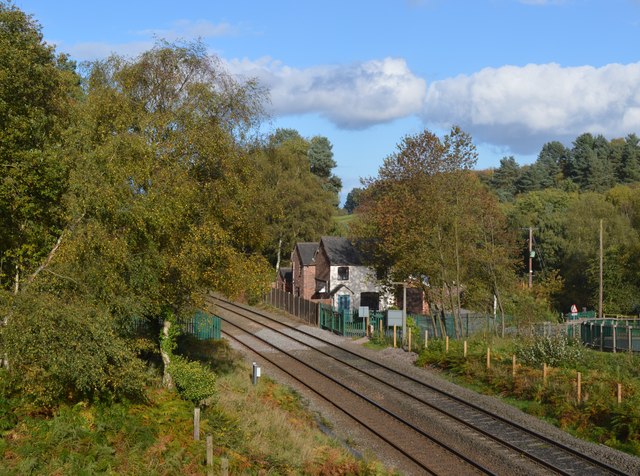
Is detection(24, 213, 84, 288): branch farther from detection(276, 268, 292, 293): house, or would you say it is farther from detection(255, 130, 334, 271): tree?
detection(276, 268, 292, 293): house

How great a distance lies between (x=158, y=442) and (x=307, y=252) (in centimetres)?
4580

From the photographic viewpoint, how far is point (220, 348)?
3384cm

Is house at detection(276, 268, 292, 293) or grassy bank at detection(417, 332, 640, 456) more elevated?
house at detection(276, 268, 292, 293)

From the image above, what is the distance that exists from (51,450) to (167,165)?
886cm

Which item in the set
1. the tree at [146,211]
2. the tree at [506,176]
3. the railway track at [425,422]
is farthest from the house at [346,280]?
the tree at [506,176]

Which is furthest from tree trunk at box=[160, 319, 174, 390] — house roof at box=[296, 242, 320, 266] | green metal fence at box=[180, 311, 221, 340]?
house roof at box=[296, 242, 320, 266]

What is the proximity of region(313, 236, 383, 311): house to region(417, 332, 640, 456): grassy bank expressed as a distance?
21.2 meters

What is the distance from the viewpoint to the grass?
13781 mm

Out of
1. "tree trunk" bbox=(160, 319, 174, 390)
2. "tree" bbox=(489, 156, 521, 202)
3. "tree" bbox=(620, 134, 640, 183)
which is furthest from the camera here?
"tree" bbox=(489, 156, 521, 202)

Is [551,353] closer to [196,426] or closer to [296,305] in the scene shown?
[196,426]

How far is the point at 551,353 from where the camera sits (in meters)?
28.5

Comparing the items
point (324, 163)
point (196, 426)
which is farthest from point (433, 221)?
point (324, 163)

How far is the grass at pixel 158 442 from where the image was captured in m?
13.8

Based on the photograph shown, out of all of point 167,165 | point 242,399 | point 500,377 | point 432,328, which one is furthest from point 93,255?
point 432,328
